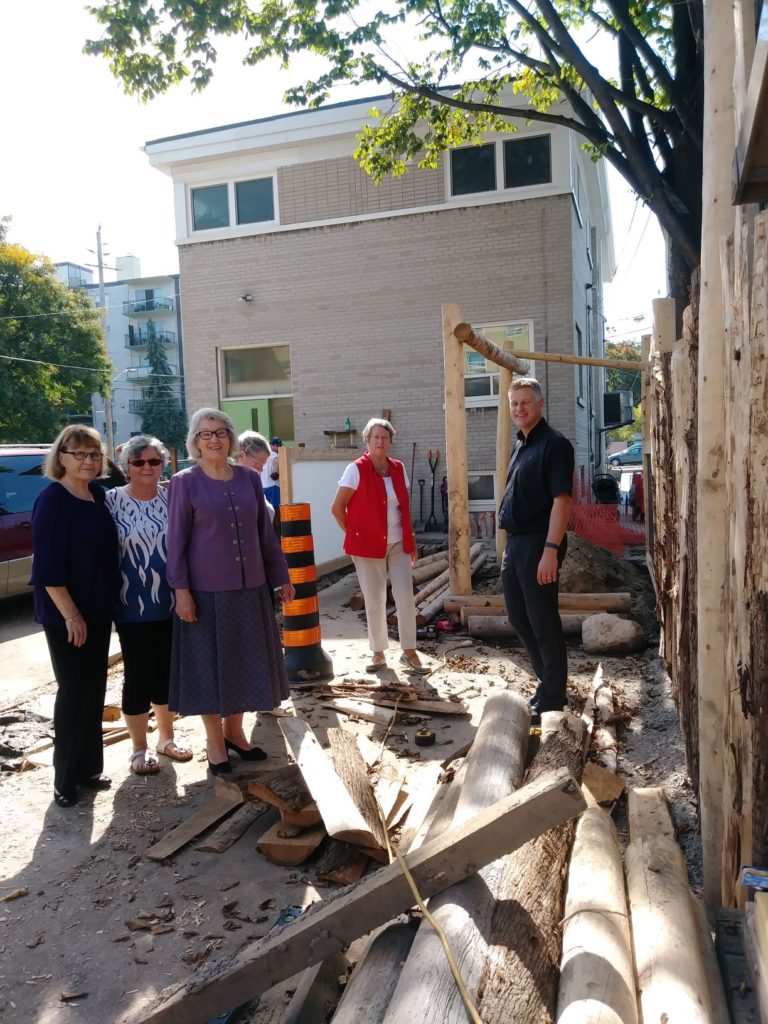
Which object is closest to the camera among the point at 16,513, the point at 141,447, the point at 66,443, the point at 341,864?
the point at 341,864

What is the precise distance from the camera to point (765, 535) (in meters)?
2.09

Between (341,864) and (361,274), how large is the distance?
14.1m

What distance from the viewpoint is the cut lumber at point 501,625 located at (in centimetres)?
733

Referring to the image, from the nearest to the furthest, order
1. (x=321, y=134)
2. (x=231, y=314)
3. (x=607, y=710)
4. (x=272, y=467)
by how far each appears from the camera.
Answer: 1. (x=607, y=710)
2. (x=272, y=467)
3. (x=321, y=134)
4. (x=231, y=314)

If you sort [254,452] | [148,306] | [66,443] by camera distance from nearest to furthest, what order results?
[66,443]
[254,452]
[148,306]

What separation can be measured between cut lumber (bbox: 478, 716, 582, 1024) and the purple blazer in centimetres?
224

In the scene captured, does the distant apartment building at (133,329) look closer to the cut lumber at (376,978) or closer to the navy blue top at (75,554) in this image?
the navy blue top at (75,554)

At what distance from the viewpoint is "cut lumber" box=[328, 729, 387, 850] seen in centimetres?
338

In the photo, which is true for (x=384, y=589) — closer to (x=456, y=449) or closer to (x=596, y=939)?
(x=456, y=449)

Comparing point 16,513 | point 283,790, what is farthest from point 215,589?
point 16,513

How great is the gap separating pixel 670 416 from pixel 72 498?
388cm

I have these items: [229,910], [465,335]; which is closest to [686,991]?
[229,910]

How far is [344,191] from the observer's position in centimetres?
1596

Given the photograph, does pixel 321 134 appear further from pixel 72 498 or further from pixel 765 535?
pixel 765 535
